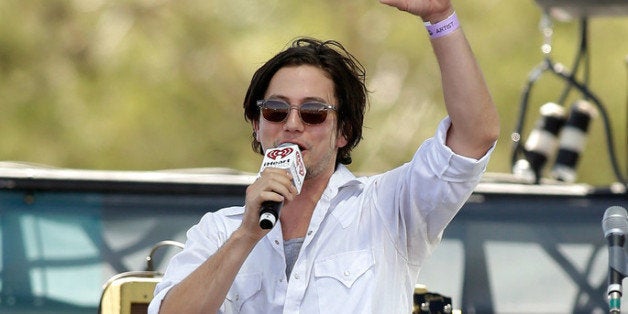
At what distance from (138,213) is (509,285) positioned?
133 centimetres

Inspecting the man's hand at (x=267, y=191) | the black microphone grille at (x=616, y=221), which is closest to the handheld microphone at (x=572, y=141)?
the black microphone grille at (x=616, y=221)

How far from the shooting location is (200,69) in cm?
1791

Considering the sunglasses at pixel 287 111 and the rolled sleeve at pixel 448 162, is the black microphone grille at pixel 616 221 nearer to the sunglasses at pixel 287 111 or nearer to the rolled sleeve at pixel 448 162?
the rolled sleeve at pixel 448 162

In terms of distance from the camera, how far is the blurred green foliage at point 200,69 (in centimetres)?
1716

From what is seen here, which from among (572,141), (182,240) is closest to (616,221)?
(182,240)

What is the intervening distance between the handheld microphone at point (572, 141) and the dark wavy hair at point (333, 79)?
2722 millimetres

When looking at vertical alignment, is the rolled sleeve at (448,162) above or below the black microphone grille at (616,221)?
above

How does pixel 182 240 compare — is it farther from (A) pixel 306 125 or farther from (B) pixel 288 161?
(B) pixel 288 161

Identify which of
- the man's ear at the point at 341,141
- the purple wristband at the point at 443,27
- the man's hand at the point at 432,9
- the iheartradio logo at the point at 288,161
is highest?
the man's hand at the point at 432,9

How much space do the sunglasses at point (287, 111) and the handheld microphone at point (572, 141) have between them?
3024mm

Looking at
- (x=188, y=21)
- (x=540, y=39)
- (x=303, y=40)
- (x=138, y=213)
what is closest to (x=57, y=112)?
(x=188, y=21)

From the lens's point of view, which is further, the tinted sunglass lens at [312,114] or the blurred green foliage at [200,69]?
the blurred green foliage at [200,69]

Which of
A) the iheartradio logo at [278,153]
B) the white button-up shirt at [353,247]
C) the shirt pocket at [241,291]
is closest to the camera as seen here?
the iheartradio logo at [278,153]

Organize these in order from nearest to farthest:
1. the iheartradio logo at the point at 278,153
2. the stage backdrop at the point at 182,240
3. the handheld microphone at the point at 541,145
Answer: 1. the iheartradio logo at the point at 278,153
2. the stage backdrop at the point at 182,240
3. the handheld microphone at the point at 541,145
